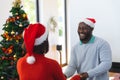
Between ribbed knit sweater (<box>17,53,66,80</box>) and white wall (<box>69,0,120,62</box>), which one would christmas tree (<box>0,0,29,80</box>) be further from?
ribbed knit sweater (<box>17,53,66,80</box>)

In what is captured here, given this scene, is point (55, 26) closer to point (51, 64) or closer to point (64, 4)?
point (64, 4)

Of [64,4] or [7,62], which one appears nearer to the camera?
[7,62]

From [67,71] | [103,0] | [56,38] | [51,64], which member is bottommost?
[56,38]

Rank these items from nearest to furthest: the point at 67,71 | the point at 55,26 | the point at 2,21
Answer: the point at 67,71 → the point at 2,21 → the point at 55,26

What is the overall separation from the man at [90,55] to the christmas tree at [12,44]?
98 centimetres

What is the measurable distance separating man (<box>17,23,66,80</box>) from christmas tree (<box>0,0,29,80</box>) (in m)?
1.47

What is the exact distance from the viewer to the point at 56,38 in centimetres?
668

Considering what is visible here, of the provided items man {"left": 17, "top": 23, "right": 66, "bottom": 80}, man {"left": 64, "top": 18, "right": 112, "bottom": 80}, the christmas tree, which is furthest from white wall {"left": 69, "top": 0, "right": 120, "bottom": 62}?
man {"left": 17, "top": 23, "right": 66, "bottom": 80}

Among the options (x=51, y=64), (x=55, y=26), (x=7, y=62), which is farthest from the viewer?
(x=55, y=26)

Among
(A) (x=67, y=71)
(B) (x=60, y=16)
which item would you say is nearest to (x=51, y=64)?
(A) (x=67, y=71)

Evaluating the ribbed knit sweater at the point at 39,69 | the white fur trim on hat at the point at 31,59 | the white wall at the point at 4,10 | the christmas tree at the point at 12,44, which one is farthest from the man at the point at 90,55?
the white wall at the point at 4,10

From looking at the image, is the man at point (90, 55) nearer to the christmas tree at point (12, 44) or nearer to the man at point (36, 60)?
the man at point (36, 60)

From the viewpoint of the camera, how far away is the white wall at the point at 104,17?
388 cm

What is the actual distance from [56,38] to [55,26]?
1.20ft
